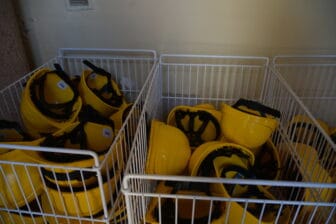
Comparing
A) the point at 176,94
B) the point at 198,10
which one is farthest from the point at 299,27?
the point at 176,94

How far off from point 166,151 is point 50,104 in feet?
1.89

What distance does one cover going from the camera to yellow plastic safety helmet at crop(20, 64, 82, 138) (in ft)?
3.37

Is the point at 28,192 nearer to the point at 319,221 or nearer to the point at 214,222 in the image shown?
the point at 214,222

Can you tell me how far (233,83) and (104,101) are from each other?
746 millimetres

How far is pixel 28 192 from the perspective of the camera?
0.78 meters

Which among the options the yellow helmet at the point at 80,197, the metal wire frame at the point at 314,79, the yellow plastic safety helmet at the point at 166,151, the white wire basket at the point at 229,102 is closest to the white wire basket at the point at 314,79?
the metal wire frame at the point at 314,79

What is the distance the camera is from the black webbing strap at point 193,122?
1.19m

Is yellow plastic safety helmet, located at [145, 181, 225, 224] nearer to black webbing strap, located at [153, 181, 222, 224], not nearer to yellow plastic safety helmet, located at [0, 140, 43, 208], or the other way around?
black webbing strap, located at [153, 181, 222, 224]

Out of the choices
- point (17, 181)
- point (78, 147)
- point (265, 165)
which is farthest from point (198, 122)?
point (17, 181)

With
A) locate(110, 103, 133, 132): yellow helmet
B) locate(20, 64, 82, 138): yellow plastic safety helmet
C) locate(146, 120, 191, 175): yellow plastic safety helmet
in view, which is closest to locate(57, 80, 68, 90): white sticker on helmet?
locate(20, 64, 82, 138): yellow plastic safety helmet

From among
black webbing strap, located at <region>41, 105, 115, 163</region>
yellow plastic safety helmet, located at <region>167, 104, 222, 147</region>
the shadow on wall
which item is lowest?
yellow plastic safety helmet, located at <region>167, 104, 222, 147</region>

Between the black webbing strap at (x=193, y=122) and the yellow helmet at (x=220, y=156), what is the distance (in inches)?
6.8

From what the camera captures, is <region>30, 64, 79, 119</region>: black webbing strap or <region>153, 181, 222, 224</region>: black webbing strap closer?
<region>153, 181, 222, 224</region>: black webbing strap

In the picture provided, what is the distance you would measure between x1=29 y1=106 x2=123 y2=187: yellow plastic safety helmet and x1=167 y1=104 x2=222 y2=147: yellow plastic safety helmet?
0.40 meters
